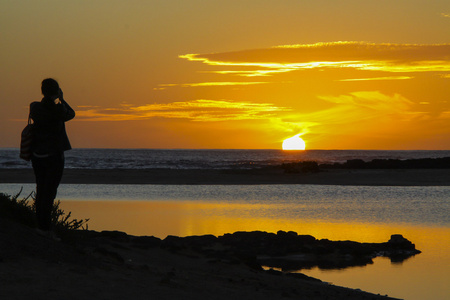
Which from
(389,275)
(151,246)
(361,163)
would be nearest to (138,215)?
(151,246)

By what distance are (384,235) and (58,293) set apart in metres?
11.5

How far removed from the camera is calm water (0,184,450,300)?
37.7 feet

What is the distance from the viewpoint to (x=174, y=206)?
2295 centimetres

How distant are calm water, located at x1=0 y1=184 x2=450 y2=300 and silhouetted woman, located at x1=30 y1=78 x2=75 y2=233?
5539 mm

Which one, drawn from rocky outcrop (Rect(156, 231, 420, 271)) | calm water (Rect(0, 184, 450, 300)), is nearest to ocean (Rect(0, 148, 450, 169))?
calm water (Rect(0, 184, 450, 300))

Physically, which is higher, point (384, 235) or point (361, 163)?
point (361, 163)

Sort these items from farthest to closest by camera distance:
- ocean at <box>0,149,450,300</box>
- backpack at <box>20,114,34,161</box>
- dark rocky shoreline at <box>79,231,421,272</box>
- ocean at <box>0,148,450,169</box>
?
1. ocean at <box>0,148,450,169</box>
2. dark rocky shoreline at <box>79,231,421,272</box>
3. ocean at <box>0,149,450,300</box>
4. backpack at <box>20,114,34,161</box>

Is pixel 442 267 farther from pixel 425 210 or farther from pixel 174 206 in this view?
pixel 174 206

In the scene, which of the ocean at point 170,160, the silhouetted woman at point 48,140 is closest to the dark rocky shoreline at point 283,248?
the silhouetted woman at point 48,140

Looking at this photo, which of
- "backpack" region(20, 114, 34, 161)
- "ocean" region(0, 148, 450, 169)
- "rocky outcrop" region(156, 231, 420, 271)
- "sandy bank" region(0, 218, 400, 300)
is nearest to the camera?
"sandy bank" region(0, 218, 400, 300)

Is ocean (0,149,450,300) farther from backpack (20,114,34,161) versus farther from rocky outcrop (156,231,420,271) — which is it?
backpack (20,114,34,161)

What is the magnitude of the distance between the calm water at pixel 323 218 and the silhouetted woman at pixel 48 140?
18.2 feet

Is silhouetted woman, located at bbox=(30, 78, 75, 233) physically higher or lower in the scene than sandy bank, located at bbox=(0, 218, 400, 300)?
higher

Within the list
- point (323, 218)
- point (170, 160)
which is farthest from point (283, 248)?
point (170, 160)
